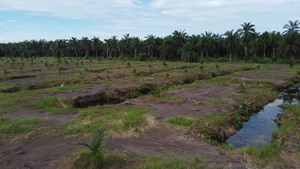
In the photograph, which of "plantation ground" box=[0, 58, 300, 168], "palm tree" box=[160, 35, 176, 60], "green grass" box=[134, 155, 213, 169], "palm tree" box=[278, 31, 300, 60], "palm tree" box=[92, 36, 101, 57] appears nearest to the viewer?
"green grass" box=[134, 155, 213, 169]

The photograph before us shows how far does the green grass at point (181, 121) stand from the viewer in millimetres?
10320

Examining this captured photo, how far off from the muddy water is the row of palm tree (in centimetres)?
4480

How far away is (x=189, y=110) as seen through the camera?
1291 cm

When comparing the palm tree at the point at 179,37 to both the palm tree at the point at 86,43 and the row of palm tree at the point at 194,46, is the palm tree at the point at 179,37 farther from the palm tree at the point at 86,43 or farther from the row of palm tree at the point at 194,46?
the palm tree at the point at 86,43

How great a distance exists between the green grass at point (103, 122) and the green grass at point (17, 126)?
155cm

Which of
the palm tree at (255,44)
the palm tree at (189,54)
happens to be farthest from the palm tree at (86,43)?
the palm tree at (255,44)

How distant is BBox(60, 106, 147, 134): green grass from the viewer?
9477 mm

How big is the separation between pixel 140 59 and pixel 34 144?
58.5 metres

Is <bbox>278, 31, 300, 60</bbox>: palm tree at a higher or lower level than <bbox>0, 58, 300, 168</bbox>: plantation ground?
higher

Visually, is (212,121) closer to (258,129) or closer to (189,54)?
(258,129)

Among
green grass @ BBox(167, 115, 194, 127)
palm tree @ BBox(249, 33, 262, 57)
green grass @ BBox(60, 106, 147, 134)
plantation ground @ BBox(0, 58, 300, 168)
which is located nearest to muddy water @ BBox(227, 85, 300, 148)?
plantation ground @ BBox(0, 58, 300, 168)

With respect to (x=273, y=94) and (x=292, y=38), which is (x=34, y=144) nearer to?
(x=273, y=94)

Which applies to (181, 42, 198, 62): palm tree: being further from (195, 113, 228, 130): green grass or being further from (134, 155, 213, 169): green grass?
(134, 155, 213, 169): green grass

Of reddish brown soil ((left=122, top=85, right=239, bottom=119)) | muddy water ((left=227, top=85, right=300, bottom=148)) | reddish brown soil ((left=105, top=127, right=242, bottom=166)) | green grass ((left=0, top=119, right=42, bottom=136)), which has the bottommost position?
muddy water ((left=227, top=85, right=300, bottom=148))
